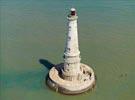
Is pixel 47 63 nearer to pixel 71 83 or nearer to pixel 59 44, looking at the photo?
pixel 59 44

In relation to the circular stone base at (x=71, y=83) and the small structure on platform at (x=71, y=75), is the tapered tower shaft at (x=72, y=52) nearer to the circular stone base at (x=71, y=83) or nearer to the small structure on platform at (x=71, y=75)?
the small structure on platform at (x=71, y=75)

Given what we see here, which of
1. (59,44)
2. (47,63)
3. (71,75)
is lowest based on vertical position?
(47,63)

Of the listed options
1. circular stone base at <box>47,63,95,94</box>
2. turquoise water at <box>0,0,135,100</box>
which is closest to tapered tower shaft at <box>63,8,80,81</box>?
circular stone base at <box>47,63,95,94</box>

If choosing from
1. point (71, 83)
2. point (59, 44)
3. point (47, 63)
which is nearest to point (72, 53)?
point (71, 83)

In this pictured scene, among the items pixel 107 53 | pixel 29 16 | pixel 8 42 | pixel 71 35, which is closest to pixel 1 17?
pixel 29 16

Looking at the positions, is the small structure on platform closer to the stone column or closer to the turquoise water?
the stone column

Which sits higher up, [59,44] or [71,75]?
[59,44]

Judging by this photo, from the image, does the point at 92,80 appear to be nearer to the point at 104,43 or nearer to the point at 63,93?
the point at 63,93
